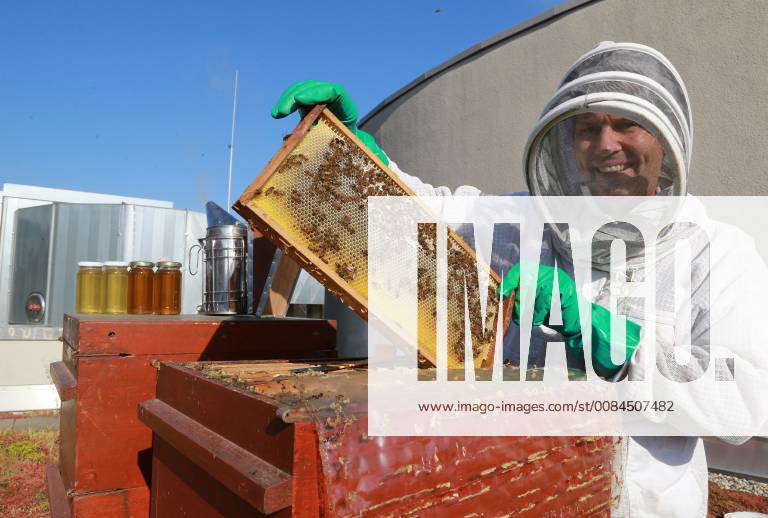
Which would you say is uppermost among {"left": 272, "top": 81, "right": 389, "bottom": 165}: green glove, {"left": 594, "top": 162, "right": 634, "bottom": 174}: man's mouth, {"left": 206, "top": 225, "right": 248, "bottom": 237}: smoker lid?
{"left": 272, "top": 81, "right": 389, "bottom": 165}: green glove

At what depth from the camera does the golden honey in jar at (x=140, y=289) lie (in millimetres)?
2734

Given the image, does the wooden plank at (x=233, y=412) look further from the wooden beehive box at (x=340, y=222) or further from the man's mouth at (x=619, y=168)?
the man's mouth at (x=619, y=168)

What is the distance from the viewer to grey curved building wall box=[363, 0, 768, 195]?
443cm

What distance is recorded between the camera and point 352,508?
0.88 meters

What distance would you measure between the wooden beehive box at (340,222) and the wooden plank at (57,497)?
1.15 m

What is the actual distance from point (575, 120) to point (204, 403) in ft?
6.09

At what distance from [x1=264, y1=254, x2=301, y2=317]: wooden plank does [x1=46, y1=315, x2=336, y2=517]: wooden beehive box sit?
3.04 feet

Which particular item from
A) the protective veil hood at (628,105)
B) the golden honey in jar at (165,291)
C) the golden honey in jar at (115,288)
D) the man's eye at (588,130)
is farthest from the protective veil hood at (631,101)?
the golden honey in jar at (115,288)

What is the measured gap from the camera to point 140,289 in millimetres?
2742

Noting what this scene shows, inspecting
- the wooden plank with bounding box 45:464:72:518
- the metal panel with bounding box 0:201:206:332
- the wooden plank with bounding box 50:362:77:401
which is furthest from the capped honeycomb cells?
the metal panel with bounding box 0:201:206:332

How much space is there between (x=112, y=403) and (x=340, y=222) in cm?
98

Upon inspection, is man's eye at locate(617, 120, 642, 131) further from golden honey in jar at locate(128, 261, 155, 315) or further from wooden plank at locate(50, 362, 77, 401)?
golden honey in jar at locate(128, 261, 155, 315)

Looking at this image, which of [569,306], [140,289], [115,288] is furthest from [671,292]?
[115,288]

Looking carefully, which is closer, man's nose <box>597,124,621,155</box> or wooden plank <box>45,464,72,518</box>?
wooden plank <box>45,464,72,518</box>
